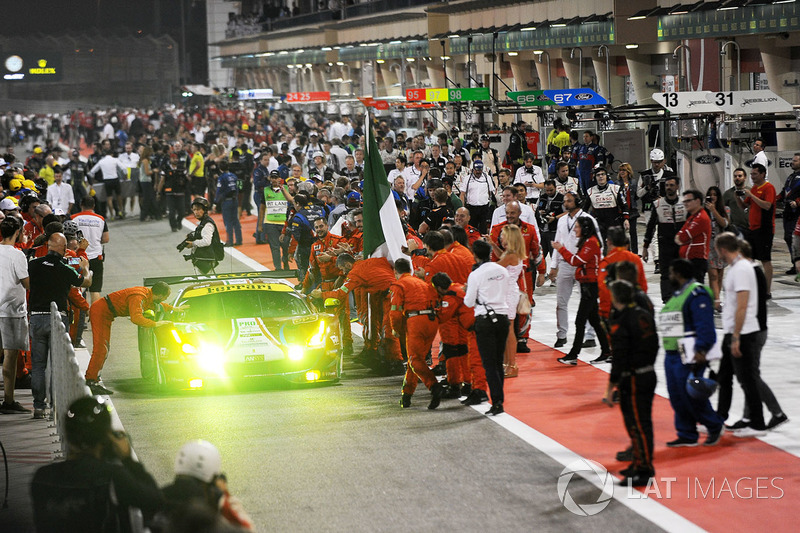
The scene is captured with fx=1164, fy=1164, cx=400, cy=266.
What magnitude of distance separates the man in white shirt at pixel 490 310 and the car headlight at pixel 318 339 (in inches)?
79.9

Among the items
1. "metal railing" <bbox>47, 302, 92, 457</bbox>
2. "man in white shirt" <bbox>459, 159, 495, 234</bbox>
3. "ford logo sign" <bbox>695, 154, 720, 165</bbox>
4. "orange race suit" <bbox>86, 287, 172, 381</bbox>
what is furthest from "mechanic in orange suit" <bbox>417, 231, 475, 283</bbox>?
"ford logo sign" <bbox>695, 154, 720, 165</bbox>

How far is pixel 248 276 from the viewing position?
13.7 m

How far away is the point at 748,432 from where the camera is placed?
10.0 meters

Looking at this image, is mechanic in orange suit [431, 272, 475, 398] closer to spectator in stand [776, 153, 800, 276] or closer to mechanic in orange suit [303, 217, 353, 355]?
mechanic in orange suit [303, 217, 353, 355]

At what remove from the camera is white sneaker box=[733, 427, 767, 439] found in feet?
32.9

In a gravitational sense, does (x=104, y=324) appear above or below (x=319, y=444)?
above

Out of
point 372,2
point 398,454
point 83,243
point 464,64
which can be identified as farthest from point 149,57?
point 398,454

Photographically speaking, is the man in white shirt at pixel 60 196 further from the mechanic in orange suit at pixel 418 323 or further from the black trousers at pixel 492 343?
the black trousers at pixel 492 343

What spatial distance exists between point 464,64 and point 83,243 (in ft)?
125

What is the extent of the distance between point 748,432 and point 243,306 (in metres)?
5.56

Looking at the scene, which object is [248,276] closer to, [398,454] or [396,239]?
[396,239]

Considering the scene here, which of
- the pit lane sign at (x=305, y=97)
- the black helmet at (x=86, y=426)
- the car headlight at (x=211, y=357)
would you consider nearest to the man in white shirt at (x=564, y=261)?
the car headlight at (x=211, y=357)

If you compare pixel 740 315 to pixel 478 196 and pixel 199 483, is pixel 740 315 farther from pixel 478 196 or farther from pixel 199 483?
pixel 478 196

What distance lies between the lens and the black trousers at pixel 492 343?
35.9 feet
